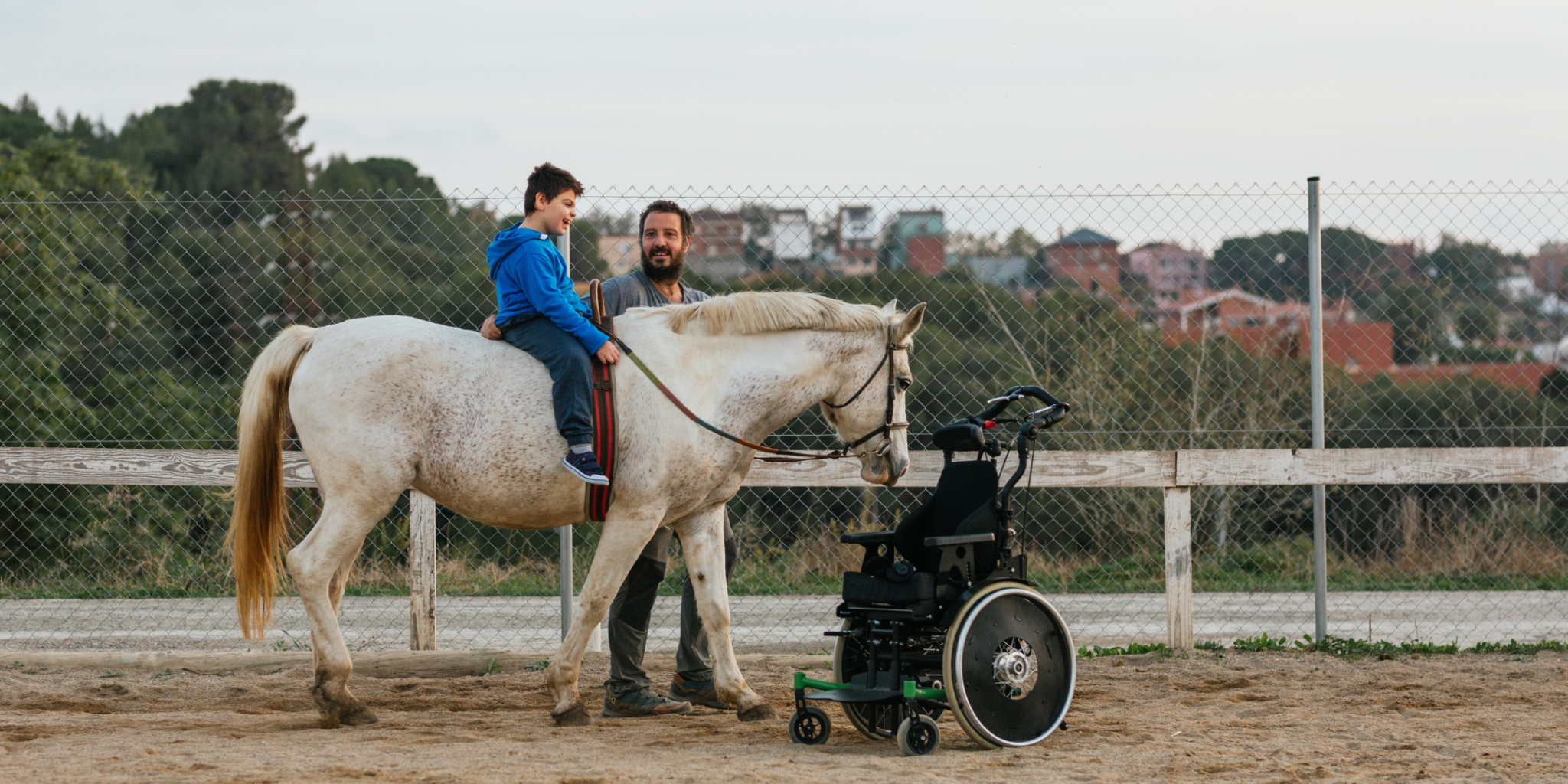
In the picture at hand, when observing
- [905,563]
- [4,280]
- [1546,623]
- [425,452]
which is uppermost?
[4,280]

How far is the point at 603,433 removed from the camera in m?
4.41

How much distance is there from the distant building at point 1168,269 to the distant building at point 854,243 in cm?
174

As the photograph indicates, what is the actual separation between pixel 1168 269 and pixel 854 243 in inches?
105

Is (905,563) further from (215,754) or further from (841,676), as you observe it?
(215,754)

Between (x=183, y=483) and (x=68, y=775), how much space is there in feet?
8.21

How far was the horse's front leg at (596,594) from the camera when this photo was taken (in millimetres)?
4461

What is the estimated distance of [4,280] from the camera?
6602 millimetres

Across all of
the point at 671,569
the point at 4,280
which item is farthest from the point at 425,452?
the point at 671,569

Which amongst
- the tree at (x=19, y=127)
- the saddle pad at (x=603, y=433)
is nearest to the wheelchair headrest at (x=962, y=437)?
the saddle pad at (x=603, y=433)

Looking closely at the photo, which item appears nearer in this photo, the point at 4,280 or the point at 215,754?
the point at 215,754

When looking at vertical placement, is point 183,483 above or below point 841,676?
above

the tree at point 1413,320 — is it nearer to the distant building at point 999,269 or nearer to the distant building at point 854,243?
the distant building at point 999,269

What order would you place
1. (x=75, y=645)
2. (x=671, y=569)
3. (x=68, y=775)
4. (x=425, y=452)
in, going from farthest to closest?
(x=671, y=569), (x=75, y=645), (x=425, y=452), (x=68, y=775)

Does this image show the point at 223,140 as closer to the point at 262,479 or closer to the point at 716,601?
the point at 262,479
